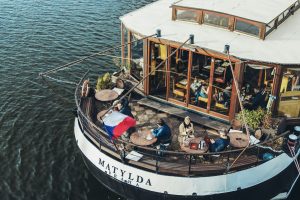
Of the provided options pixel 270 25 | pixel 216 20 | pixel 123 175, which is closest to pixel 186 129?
pixel 123 175

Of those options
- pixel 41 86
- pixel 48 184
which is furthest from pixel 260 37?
pixel 41 86

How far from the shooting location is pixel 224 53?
1928 cm

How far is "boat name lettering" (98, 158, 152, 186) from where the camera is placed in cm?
1841

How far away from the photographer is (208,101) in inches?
823

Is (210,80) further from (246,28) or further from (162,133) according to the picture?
(162,133)

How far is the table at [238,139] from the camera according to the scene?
18.8 m

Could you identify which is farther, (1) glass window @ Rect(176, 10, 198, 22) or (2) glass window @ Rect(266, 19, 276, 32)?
(1) glass window @ Rect(176, 10, 198, 22)

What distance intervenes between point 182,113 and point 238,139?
358 centimetres

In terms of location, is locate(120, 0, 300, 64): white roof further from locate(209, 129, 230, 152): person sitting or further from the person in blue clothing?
→ the person in blue clothing

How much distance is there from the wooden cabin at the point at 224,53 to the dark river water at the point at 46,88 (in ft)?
20.0

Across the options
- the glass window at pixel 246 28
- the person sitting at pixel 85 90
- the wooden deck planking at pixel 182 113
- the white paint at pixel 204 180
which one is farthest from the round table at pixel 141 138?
the glass window at pixel 246 28

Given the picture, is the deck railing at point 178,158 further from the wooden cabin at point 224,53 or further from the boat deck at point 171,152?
the wooden cabin at point 224,53

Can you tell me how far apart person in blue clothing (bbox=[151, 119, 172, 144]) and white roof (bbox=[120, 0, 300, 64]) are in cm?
420

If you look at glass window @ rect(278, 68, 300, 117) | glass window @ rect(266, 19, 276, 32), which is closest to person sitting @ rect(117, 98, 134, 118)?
glass window @ rect(278, 68, 300, 117)
